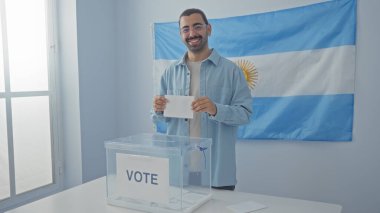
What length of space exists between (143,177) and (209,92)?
2.63ft

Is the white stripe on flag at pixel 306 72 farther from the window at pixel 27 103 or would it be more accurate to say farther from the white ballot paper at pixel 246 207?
the window at pixel 27 103

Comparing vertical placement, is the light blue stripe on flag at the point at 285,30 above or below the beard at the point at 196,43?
above

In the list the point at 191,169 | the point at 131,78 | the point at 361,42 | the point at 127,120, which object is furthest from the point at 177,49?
the point at 191,169

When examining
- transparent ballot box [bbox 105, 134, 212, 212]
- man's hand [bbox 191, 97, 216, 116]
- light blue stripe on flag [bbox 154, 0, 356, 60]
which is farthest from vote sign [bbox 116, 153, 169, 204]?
light blue stripe on flag [bbox 154, 0, 356, 60]

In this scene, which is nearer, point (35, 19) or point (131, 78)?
point (35, 19)

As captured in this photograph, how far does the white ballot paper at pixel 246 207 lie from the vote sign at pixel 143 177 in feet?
0.80

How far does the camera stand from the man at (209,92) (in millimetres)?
1628

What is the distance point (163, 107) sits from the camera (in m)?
1.56

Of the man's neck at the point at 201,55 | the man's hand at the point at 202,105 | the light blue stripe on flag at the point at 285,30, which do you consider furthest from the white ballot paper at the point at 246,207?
the light blue stripe on flag at the point at 285,30

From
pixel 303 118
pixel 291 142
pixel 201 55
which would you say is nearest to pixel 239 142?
pixel 291 142

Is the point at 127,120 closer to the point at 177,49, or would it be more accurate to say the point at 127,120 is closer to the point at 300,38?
the point at 177,49

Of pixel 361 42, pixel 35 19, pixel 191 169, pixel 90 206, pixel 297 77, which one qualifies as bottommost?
pixel 90 206

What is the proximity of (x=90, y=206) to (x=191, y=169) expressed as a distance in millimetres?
389

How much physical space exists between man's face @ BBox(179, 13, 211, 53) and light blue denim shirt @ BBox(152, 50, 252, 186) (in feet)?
0.30
